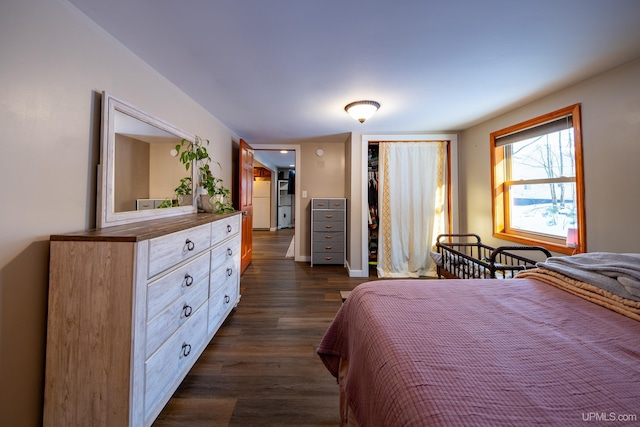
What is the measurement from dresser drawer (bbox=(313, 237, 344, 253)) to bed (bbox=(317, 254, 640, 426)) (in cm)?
268

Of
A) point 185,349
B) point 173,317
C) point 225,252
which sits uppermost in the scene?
point 225,252

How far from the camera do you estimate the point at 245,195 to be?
140 inches

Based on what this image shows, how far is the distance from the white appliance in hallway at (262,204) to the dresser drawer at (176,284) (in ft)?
19.6

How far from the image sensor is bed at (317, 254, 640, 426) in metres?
0.47

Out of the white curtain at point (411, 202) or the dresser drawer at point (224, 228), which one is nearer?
the dresser drawer at point (224, 228)

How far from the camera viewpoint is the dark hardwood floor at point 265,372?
4.03ft

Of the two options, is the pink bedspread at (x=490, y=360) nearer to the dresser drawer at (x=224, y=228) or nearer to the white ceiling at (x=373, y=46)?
the dresser drawer at (x=224, y=228)

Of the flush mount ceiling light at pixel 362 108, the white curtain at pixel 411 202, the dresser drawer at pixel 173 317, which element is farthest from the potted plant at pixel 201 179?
the white curtain at pixel 411 202

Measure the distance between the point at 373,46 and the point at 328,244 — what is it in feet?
9.51

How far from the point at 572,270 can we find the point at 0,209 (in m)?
2.48

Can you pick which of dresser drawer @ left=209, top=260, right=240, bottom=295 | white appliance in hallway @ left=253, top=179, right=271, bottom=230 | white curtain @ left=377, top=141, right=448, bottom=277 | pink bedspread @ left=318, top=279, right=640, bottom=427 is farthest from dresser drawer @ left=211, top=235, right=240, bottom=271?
white appliance in hallway @ left=253, top=179, right=271, bottom=230

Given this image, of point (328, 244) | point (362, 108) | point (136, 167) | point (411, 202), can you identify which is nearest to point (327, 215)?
point (328, 244)

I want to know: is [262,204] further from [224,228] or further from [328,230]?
A: [224,228]

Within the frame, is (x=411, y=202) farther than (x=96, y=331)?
Yes
